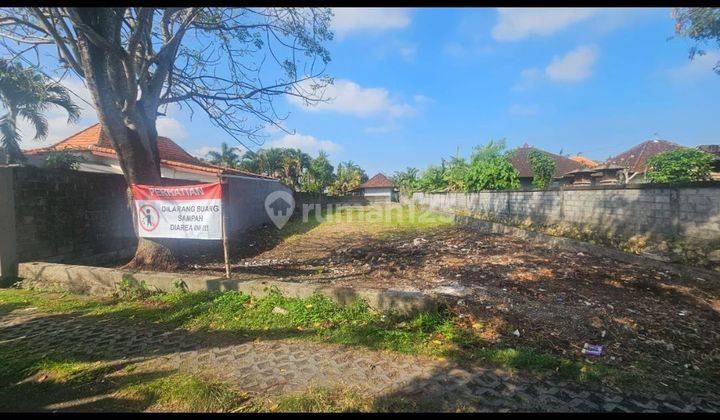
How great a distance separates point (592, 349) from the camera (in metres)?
2.76

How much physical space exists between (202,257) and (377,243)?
4.10 meters

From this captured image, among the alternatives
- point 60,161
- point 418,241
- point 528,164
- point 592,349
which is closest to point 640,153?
point 528,164

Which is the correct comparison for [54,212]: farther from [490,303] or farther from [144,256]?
[490,303]

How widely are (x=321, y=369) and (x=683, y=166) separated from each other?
1168 centimetres

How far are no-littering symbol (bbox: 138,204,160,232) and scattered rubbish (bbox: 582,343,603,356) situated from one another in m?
5.85

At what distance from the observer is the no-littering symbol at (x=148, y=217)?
514 centimetres

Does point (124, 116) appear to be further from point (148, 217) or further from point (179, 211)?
point (179, 211)

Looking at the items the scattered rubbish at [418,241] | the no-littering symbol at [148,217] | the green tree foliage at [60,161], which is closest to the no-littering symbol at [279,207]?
the scattered rubbish at [418,241]

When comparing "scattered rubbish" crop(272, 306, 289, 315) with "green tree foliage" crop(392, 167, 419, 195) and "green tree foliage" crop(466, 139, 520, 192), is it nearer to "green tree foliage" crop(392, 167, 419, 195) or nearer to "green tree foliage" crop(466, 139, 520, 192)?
"green tree foliage" crop(466, 139, 520, 192)

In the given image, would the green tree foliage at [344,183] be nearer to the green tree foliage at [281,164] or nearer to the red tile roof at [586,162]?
the green tree foliage at [281,164]

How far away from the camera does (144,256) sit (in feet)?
17.8

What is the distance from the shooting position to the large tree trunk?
4.45m

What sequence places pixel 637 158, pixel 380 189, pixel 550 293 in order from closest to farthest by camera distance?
pixel 550 293
pixel 637 158
pixel 380 189
